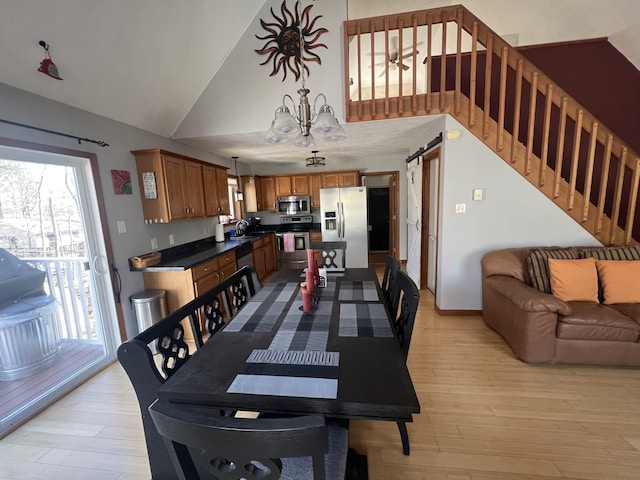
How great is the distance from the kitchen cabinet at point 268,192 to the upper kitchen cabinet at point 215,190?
1514 mm

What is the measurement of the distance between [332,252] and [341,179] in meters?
2.97

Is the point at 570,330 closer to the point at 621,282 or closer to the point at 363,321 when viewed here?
the point at 621,282

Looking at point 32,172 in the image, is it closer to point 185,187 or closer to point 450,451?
point 185,187

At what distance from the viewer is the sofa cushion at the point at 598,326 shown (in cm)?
199

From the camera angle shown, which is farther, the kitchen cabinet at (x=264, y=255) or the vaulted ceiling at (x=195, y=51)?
the kitchen cabinet at (x=264, y=255)

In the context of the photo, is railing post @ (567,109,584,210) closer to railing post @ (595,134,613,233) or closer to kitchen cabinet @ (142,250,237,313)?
railing post @ (595,134,613,233)

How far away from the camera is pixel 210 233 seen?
4.21m

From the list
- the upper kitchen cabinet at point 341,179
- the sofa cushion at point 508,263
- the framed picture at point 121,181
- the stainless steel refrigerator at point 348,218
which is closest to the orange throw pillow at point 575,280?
the sofa cushion at point 508,263

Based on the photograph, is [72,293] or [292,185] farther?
[292,185]

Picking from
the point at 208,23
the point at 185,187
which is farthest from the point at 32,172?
the point at 208,23

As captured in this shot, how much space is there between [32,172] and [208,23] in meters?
2.05

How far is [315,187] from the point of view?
5488 mm

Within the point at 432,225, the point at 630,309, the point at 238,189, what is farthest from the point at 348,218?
the point at 630,309

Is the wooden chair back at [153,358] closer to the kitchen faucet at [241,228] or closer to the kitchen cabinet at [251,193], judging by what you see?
the kitchen faucet at [241,228]
